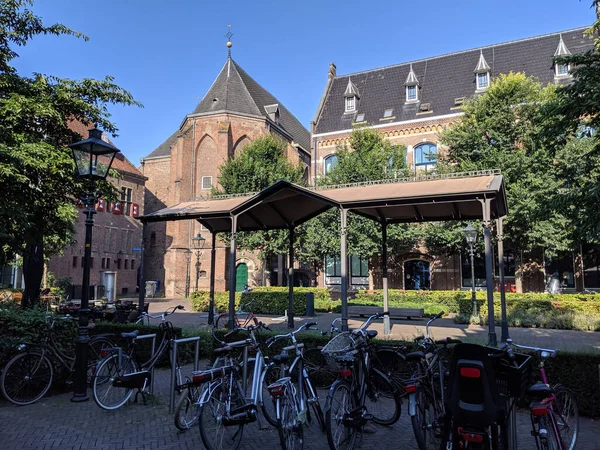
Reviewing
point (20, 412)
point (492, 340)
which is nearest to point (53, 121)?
point (20, 412)

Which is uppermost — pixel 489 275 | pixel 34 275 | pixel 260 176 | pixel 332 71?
pixel 332 71

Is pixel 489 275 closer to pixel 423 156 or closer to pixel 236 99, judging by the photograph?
pixel 423 156

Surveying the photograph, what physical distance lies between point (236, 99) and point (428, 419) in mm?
35833

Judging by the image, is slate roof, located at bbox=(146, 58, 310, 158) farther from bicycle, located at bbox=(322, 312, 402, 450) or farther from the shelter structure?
bicycle, located at bbox=(322, 312, 402, 450)

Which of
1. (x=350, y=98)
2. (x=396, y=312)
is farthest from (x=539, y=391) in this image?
(x=350, y=98)

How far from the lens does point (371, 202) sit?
9672 mm

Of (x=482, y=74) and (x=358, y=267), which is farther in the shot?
(x=358, y=267)

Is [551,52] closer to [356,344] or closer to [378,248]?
[378,248]

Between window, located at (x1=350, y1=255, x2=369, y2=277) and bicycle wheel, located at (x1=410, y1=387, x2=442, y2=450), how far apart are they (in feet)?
88.8

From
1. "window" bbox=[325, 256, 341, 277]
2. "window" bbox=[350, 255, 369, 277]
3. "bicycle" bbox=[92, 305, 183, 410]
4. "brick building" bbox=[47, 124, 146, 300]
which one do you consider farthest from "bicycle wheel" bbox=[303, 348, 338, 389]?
"brick building" bbox=[47, 124, 146, 300]

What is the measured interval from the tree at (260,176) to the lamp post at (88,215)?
780 inches

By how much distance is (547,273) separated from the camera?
26719mm

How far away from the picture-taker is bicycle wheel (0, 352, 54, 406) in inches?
243

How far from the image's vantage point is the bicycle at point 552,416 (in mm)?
3867
